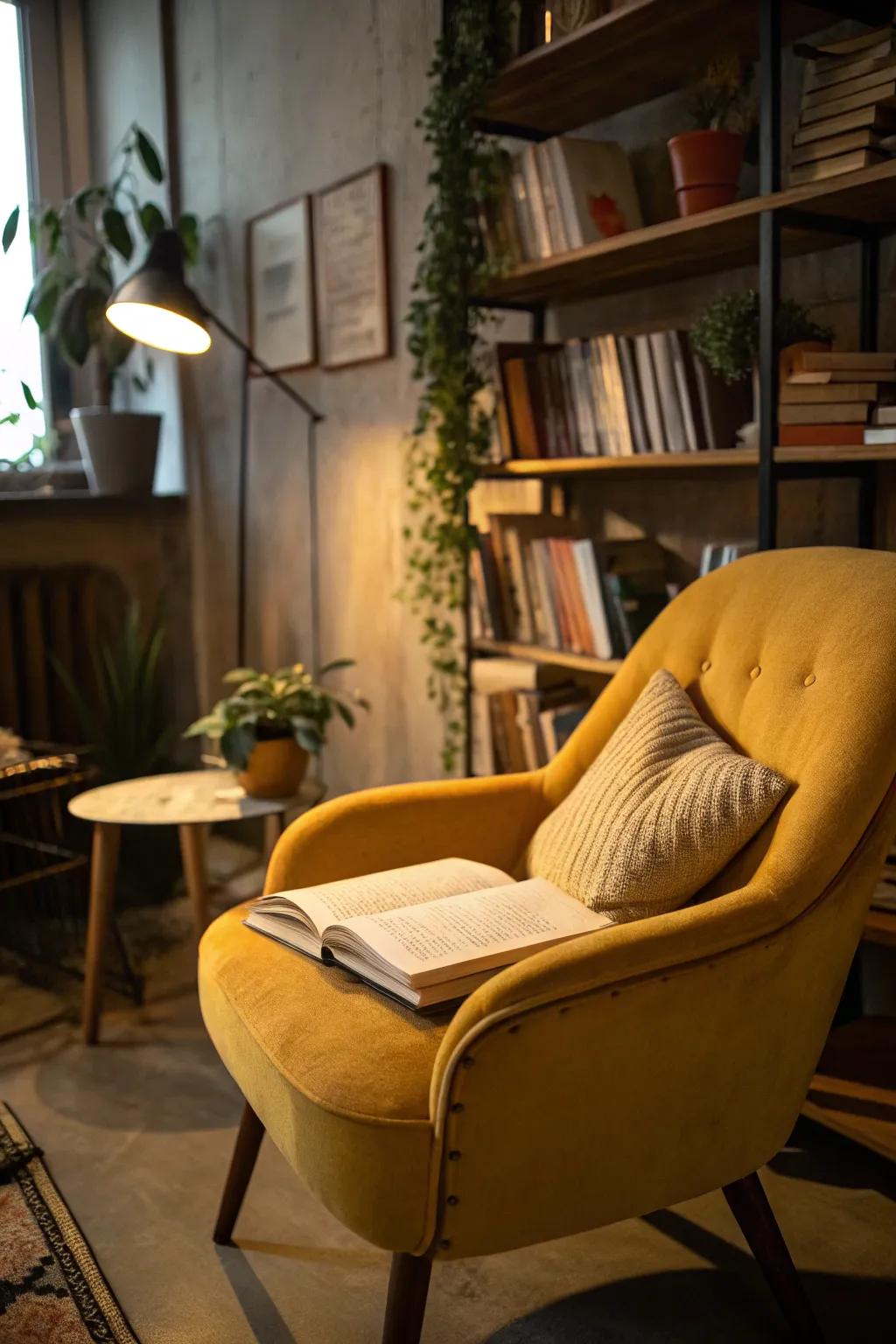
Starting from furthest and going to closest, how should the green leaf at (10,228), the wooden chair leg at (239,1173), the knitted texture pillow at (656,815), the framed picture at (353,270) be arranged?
the green leaf at (10,228), the framed picture at (353,270), the wooden chair leg at (239,1173), the knitted texture pillow at (656,815)

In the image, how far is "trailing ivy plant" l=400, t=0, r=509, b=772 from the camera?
2264mm

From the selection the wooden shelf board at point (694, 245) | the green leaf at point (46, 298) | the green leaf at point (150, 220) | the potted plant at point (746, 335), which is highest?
the green leaf at point (150, 220)

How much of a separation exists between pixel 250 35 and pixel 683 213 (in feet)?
5.72

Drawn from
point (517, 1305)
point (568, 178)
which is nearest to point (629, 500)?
point (568, 178)

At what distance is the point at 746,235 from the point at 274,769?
4.28 feet

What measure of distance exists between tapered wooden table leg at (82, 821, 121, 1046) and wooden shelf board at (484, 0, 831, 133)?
5.22ft

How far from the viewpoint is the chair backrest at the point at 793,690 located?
1.32 meters

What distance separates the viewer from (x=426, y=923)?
141 centimetres

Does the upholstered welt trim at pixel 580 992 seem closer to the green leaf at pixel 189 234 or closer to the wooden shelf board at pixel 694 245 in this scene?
the wooden shelf board at pixel 694 245

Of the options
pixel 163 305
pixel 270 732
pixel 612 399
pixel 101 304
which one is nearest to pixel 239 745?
pixel 270 732

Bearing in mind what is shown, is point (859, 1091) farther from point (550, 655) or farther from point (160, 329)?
point (160, 329)

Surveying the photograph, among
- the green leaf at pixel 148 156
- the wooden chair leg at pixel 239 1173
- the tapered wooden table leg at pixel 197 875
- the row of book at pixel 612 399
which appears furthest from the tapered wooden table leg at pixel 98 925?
the green leaf at pixel 148 156

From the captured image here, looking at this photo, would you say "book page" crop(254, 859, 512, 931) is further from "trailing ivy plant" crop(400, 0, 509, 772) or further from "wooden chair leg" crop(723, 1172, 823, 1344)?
"trailing ivy plant" crop(400, 0, 509, 772)

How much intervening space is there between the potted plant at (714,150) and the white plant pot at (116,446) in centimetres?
188
